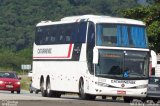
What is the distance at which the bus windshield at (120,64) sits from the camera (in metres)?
33.4

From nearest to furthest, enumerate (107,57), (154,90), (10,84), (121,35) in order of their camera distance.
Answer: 1. (107,57)
2. (121,35)
3. (154,90)
4. (10,84)

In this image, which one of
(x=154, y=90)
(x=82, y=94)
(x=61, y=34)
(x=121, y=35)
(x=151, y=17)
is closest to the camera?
(x=121, y=35)

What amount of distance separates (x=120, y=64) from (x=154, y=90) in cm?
398

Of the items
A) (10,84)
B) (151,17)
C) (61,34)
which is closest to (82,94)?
(61,34)

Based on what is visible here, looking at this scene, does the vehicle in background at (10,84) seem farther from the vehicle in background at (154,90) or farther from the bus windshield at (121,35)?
the bus windshield at (121,35)

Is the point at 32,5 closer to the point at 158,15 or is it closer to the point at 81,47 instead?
the point at 158,15

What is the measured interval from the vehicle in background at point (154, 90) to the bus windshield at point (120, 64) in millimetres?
3019

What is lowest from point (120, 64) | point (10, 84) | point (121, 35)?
point (10, 84)

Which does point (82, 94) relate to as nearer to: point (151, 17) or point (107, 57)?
point (107, 57)

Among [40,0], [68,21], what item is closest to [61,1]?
[40,0]

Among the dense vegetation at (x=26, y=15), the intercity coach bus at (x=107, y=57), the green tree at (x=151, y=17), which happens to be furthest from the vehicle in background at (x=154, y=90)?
the dense vegetation at (x=26, y=15)

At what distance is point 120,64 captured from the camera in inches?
1321

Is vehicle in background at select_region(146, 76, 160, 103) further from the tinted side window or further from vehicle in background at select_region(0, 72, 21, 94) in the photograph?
vehicle in background at select_region(0, 72, 21, 94)

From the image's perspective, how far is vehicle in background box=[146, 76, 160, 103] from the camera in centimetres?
3653
